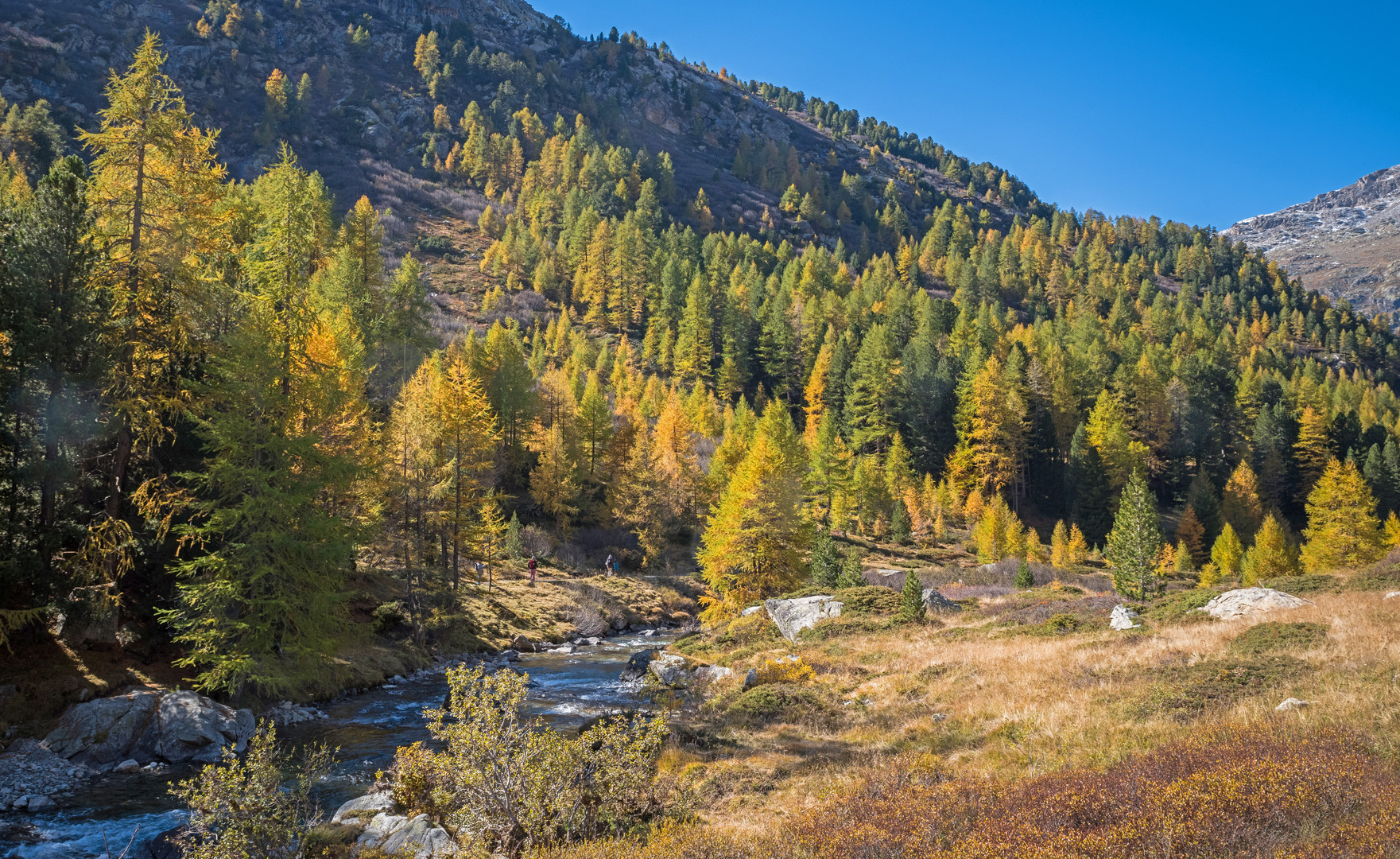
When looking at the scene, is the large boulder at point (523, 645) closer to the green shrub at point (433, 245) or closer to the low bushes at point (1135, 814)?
the low bushes at point (1135, 814)

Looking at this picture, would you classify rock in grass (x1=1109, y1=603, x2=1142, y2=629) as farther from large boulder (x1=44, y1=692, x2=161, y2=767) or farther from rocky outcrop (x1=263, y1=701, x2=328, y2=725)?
large boulder (x1=44, y1=692, x2=161, y2=767)

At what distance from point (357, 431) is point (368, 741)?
42.2 feet

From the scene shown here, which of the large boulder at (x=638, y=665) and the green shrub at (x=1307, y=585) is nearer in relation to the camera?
the green shrub at (x=1307, y=585)

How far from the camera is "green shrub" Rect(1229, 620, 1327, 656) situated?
1434 cm

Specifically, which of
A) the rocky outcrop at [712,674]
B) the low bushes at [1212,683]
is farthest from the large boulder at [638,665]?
the low bushes at [1212,683]

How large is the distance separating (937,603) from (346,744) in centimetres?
2352

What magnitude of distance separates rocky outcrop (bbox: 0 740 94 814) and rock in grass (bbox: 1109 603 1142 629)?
25.9m

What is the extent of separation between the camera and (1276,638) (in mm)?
14938

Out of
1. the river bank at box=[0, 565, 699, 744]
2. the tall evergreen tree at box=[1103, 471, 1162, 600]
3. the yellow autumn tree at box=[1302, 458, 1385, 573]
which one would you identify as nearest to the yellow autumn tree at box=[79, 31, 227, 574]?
the river bank at box=[0, 565, 699, 744]

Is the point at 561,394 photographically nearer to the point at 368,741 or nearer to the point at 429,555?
the point at 429,555

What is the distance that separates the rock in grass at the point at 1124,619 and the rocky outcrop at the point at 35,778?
25.9 metres

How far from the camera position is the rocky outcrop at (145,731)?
47.7 ft

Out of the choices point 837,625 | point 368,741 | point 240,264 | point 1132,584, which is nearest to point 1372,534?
point 1132,584

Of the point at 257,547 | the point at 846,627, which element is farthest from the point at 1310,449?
the point at 257,547
